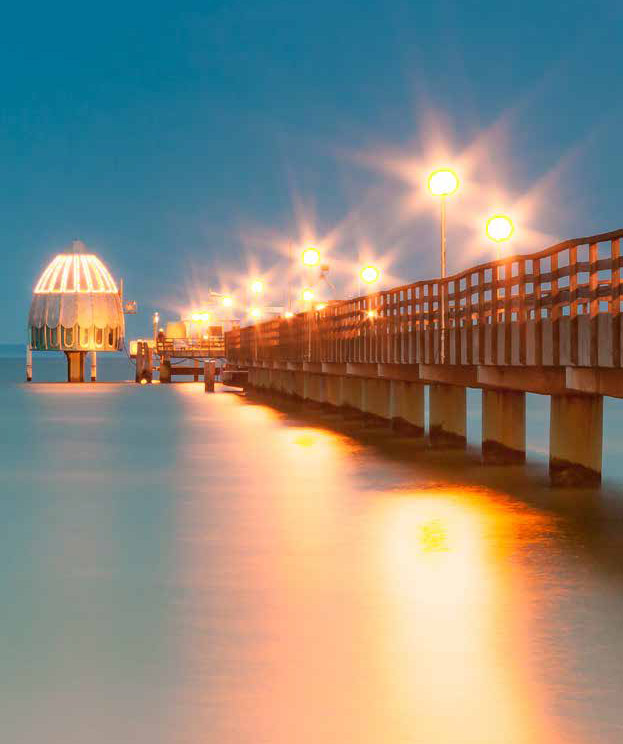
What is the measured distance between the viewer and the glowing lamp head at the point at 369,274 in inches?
1996

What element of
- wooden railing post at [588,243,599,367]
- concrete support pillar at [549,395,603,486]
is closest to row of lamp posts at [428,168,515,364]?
concrete support pillar at [549,395,603,486]

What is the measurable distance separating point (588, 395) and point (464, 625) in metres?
11.0

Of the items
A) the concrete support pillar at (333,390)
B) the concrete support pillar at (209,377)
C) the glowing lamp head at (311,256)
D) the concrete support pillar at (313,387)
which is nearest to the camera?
the glowing lamp head at (311,256)

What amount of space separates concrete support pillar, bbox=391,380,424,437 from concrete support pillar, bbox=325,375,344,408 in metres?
10.9

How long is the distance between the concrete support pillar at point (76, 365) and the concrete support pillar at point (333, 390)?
5562 cm

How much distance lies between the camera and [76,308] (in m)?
103

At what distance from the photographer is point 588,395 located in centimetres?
2319

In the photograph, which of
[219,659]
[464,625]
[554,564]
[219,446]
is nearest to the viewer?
[219,659]

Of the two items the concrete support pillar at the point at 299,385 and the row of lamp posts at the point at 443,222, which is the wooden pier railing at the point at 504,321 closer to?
the row of lamp posts at the point at 443,222

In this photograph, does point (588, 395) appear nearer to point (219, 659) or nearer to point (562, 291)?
point (562, 291)

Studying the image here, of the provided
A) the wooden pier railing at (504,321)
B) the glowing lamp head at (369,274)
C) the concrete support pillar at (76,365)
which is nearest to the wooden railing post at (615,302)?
the wooden pier railing at (504,321)

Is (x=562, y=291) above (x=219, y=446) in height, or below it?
above

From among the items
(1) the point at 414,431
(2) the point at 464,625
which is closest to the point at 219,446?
(1) the point at 414,431

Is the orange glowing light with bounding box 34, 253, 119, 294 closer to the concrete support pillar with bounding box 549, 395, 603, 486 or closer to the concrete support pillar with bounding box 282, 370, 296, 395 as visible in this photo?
the concrete support pillar with bounding box 282, 370, 296, 395
